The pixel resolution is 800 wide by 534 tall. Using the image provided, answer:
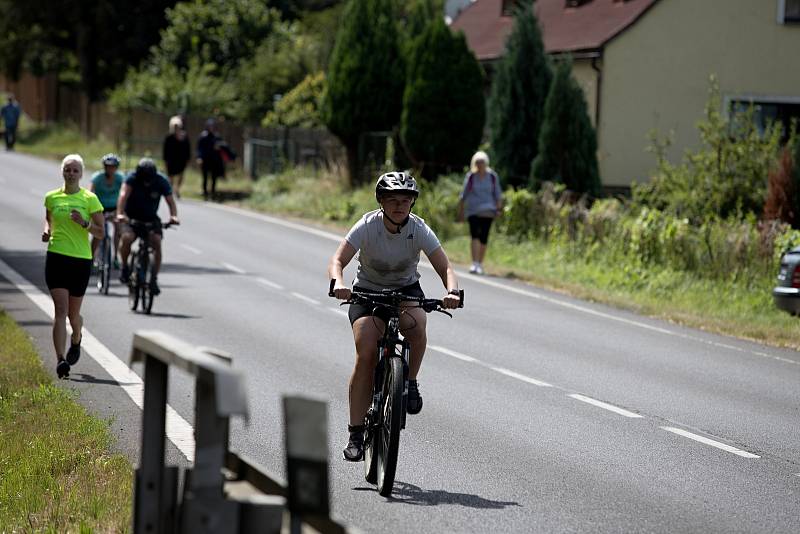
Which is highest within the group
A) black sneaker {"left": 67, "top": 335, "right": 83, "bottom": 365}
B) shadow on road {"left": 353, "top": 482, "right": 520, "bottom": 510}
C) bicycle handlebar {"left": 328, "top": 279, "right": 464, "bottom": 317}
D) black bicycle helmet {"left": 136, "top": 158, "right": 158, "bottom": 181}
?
black bicycle helmet {"left": 136, "top": 158, "right": 158, "bottom": 181}

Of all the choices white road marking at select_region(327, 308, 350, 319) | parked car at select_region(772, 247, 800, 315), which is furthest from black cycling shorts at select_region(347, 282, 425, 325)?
parked car at select_region(772, 247, 800, 315)

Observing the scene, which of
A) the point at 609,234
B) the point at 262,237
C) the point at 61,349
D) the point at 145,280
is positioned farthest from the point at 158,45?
the point at 61,349

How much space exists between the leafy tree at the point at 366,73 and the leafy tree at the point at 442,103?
281cm

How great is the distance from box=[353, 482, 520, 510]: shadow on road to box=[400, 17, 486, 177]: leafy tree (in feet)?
68.7

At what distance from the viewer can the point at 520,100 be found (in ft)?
87.5

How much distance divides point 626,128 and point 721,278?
14.1m

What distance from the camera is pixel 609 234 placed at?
73.4ft

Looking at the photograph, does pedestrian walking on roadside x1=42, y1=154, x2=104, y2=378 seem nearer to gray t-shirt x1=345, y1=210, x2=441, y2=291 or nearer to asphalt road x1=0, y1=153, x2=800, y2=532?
asphalt road x1=0, y1=153, x2=800, y2=532

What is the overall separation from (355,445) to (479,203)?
44.2 feet

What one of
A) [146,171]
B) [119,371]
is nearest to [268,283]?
[146,171]

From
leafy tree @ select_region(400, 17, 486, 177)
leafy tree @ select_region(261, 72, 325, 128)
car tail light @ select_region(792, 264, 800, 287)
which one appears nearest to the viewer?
car tail light @ select_region(792, 264, 800, 287)

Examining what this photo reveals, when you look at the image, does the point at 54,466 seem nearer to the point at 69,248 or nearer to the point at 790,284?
the point at 69,248

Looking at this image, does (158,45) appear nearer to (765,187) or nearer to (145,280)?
(765,187)

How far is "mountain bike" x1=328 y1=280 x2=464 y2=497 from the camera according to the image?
7.63 m
